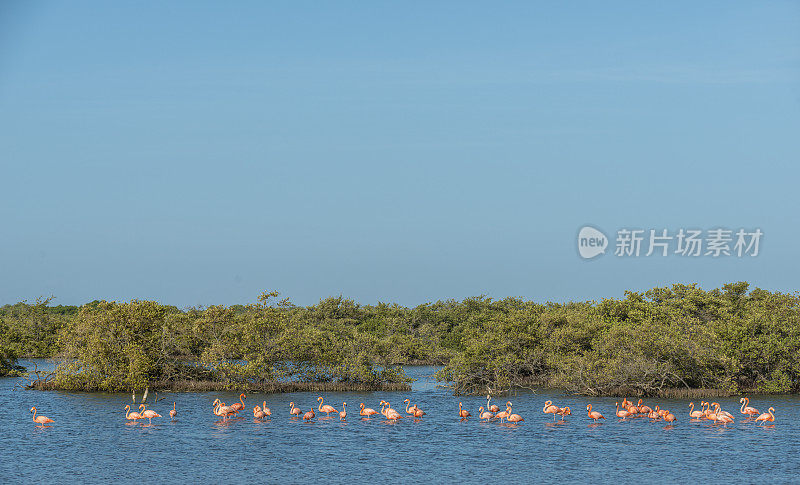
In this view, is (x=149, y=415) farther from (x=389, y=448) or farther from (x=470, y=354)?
(x=470, y=354)

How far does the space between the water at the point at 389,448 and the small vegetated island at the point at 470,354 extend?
10.5 ft

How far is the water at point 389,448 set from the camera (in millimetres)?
22156

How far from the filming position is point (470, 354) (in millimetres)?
39344

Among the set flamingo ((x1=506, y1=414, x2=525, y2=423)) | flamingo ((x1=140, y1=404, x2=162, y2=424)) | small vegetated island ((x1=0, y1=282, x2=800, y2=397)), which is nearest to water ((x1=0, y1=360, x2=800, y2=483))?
flamingo ((x1=140, y1=404, x2=162, y2=424))

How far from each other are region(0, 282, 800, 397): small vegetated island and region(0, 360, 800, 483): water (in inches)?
127

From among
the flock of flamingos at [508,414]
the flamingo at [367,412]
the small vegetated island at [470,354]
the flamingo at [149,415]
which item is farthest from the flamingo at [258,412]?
the small vegetated island at [470,354]

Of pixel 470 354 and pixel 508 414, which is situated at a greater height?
pixel 470 354

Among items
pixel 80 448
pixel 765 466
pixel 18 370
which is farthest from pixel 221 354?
pixel 765 466

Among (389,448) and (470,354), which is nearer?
(389,448)

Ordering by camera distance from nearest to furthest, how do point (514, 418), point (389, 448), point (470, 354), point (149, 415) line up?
point (389, 448) < point (149, 415) < point (514, 418) < point (470, 354)

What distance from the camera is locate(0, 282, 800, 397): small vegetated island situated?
37.7 meters

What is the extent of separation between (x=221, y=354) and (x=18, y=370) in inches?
719

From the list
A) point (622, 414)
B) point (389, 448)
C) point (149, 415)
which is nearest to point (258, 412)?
point (149, 415)

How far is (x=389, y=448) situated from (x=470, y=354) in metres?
13.9
